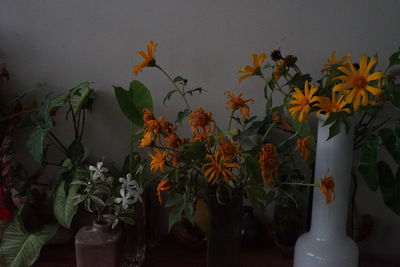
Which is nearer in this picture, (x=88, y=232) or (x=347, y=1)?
(x=88, y=232)

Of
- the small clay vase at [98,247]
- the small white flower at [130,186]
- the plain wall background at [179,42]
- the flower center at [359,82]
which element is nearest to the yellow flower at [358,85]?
the flower center at [359,82]

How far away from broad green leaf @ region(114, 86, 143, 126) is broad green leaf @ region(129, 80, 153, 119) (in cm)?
1

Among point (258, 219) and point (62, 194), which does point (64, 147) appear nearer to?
point (62, 194)

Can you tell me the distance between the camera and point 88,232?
3.10 feet

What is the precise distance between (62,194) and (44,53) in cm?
41

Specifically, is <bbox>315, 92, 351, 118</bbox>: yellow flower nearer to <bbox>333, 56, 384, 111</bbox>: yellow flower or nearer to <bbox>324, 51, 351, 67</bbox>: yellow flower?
<bbox>333, 56, 384, 111</bbox>: yellow flower

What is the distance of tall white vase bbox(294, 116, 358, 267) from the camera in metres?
0.88

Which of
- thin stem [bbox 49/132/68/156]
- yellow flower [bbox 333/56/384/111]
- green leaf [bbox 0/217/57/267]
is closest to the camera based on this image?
yellow flower [bbox 333/56/384/111]

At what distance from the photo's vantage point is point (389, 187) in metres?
0.98

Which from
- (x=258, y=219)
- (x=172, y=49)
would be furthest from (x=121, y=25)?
(x=258, y=219)

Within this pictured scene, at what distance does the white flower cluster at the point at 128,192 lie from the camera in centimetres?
91

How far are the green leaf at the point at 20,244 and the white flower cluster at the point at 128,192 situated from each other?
0.90ft

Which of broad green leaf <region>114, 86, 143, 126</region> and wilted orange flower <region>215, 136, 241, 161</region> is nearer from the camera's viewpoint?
wilted orange flower <region>215, 136, 241, 161</region>

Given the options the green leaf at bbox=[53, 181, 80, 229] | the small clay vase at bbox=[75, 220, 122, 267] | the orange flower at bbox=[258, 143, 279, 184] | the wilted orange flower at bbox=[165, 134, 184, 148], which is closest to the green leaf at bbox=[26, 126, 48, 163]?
the green leaf at bbox=[53, 181, 80, 229]
